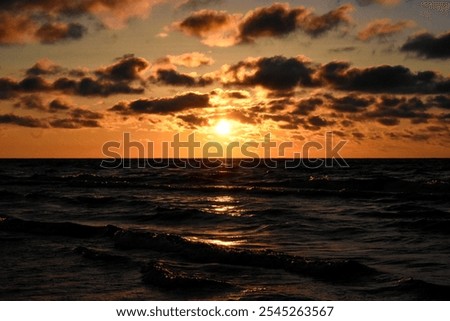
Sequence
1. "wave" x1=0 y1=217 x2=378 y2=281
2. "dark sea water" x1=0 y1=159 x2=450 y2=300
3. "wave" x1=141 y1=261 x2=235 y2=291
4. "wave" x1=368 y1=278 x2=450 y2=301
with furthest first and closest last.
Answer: "wave" x1=0 y1=217 x2=378 y2=281
"wave" x1=141 y1=261 x2=235 y2=291
"dark sea water" x1=0 y1=159 x2=450 y2=300
"wave" x1=368 y1=278 x2=450 y2=301

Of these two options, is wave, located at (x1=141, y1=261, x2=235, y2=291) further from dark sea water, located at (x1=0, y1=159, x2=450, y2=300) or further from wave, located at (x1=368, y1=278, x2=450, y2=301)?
wave, located at (x1=368, y1=278, x2=450, y2=301)

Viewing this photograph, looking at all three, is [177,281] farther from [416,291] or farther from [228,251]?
[416,291]

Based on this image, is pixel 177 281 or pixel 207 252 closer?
pixel 177 281

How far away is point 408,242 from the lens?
18.2 m

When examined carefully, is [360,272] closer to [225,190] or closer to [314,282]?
[314,282]

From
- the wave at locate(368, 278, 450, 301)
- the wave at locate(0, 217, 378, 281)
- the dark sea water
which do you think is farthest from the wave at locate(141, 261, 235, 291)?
the wave at locate(368, 278, 450, 301)

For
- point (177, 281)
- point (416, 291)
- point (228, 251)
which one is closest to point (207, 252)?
point (228, 251)

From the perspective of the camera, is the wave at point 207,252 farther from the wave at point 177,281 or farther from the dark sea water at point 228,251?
the wave at point 177,281

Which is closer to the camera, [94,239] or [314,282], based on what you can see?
[314,282]

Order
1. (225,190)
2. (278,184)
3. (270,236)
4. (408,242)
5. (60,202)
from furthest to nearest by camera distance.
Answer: (278,184) < (225,190) < (60,202) < (270,236) < (408,242)

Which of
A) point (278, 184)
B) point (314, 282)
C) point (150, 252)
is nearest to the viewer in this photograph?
point (314, 282)

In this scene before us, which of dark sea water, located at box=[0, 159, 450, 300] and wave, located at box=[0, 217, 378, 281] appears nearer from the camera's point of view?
dark sea water, located at box=[0, 159, 450, 300]

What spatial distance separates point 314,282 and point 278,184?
3342cm
